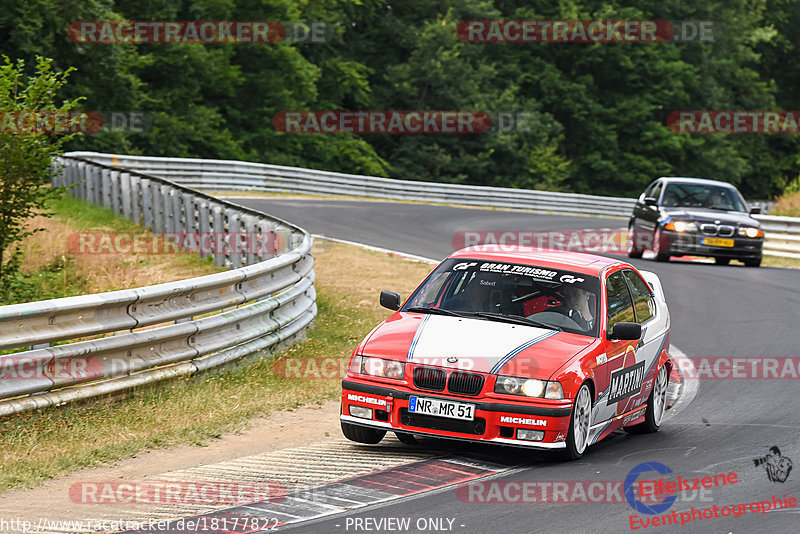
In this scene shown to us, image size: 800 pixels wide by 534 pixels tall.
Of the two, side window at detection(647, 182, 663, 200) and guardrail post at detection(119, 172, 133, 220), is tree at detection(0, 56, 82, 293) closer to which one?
guardrail post at detection(119, 172, 133, 220)

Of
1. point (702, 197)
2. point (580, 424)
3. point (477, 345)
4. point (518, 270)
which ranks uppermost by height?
point (518, 270)

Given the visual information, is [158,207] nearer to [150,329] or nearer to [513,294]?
[150,329]

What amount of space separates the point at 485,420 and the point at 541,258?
2007 millimetres

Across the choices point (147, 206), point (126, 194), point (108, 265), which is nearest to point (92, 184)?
point (126, 194)

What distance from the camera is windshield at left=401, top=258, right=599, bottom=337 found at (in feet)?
28.2

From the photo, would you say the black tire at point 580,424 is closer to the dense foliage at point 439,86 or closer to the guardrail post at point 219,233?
the guardrail post at point 219,233

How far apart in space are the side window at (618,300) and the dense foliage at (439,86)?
2776cm

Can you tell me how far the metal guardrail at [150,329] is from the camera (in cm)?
796

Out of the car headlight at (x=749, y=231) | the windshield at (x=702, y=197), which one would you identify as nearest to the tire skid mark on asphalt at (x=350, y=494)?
the car headlight at (x=749, y=231)

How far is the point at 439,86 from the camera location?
53.5 metres

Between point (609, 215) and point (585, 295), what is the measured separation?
33.5 meters

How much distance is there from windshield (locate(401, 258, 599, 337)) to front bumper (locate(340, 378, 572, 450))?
1.01 m

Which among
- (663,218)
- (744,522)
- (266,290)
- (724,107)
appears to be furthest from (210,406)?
(724,107)

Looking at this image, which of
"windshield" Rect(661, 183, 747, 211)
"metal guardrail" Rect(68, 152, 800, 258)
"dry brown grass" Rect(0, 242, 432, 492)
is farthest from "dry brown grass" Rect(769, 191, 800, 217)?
"dry brown grass" Rect(0, 242, 432, 492)
